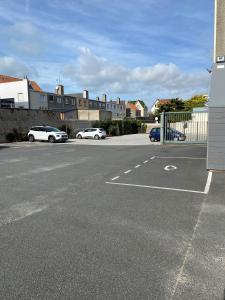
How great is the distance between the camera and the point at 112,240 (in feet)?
14.7

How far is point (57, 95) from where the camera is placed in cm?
6297

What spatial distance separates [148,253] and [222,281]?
41.6 inches

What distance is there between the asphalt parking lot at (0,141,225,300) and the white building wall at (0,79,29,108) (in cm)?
4818

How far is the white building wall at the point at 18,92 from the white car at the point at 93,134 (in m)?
20.5

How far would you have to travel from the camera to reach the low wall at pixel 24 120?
30.8 metres

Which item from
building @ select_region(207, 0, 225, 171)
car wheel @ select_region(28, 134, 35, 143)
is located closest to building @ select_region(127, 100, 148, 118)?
car wheel @ select_region(28, 134, 35, 143)

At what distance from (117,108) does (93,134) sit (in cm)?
6145

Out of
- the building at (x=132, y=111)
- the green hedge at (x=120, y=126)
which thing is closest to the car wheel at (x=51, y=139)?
the green hedge at (x=120, y=126)

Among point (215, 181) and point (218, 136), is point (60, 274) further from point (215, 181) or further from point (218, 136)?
point (218, 136)

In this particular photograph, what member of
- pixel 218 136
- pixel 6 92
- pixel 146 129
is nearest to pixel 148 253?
pixel 218 136

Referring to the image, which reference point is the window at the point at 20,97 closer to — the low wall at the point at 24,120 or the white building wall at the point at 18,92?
the white building wall at the point at 18,92

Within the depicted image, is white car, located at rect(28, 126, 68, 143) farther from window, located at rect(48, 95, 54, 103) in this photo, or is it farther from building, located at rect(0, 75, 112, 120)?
window, located at rect(48, 95, 54, 103)

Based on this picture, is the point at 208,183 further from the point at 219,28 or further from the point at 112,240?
the point at 219,28

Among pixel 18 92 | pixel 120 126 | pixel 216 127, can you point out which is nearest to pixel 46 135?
pixel 120 126
